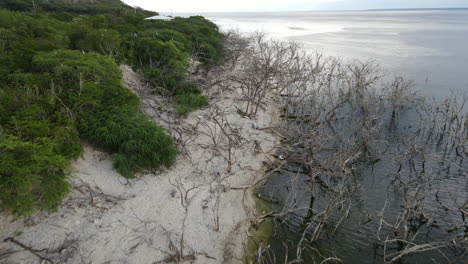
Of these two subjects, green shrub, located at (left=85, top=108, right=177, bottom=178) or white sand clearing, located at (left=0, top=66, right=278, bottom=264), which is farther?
green shrub, located at (left=85, top=108, right=177, bottom=178)

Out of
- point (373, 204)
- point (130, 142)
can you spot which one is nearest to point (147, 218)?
point (130, 142)

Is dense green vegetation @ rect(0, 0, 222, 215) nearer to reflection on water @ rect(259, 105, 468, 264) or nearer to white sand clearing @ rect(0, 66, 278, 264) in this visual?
white sand clearing @ rect(0, 66, 278, 264)

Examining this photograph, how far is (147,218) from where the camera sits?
24.2 feet

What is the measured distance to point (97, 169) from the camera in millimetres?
8422

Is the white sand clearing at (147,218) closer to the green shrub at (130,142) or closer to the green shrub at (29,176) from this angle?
the green shrub at (130,142)

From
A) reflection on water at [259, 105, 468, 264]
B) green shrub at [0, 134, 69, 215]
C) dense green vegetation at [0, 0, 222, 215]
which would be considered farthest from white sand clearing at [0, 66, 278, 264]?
reflection on water at [259, 105, 468, 264]

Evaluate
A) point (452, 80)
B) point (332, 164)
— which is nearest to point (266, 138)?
point (332, 164)

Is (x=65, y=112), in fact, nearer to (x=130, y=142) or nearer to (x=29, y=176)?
(x=130, y=142)

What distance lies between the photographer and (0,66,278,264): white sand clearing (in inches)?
244

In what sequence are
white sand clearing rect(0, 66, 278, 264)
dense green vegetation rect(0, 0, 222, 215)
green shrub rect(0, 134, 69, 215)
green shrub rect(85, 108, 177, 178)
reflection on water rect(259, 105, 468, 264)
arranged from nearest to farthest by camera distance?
green shrub rect(0, 134, 69, 215) → white sand clearing rect(0, 66, 278, 264) → dense green vegetation rect(0, 0, 222, 215) → reflection on water rect(259, 105, 468, 264) → green shrub rect(85, 108, 177, 178)

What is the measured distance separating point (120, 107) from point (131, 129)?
4.05ft

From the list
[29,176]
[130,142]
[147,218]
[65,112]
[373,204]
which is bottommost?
[373,204]

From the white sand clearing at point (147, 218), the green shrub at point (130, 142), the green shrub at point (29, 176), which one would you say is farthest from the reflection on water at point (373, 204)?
the green shrub at point (29, 176)

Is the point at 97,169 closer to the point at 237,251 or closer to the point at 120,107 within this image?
the point at 120,107
